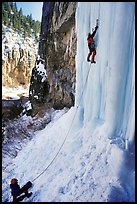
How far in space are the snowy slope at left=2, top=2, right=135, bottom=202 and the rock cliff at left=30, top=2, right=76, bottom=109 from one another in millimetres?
4418

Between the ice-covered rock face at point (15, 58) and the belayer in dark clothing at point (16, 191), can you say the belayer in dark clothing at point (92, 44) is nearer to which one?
the belayer in dark clothing at point (16, 191)

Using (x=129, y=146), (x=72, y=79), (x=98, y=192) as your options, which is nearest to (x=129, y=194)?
(x=98, y=192)

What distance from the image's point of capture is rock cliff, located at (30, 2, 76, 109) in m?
14.6

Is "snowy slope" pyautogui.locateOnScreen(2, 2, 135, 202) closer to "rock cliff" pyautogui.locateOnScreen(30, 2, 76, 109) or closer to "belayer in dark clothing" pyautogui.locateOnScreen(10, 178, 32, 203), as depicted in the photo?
"belayer in dark clothing" pyautogui.locateOnScreen(10, 178, 32, 203)

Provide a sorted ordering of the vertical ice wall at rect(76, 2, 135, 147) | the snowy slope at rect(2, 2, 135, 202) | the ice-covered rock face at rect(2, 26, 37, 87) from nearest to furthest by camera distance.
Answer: the snowy slope at rect(2, 2, 135, 202)
the vertical ice wall at rect(76, 2, 135, 147)
the ice-covered rock face at rect(2, 26, 37, 87)

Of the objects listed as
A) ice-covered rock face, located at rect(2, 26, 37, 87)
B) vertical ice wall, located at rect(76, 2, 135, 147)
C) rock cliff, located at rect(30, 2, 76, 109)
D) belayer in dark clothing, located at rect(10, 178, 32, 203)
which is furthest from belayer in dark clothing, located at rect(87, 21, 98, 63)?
ice-covered rock face, located at rect(2, 26, 37, 87)

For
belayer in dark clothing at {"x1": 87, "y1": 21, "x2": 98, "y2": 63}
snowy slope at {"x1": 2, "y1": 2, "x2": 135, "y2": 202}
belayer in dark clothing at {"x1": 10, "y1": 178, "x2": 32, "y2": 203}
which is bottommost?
belayer in dark clothing at {"x1": 10, "y1": 178, "x2": 32, "y2": 203}

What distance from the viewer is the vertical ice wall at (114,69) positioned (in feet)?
22.7

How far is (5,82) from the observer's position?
43.7 metres

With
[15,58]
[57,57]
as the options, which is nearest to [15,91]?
[15,58]

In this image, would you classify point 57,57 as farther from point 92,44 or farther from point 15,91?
point 15,91

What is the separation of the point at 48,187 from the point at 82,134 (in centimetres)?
240

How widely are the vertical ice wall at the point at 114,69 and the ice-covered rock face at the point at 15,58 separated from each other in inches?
1434

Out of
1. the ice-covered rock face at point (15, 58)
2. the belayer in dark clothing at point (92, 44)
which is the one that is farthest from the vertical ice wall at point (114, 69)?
the ice-covered rock face at point (15, 58)
